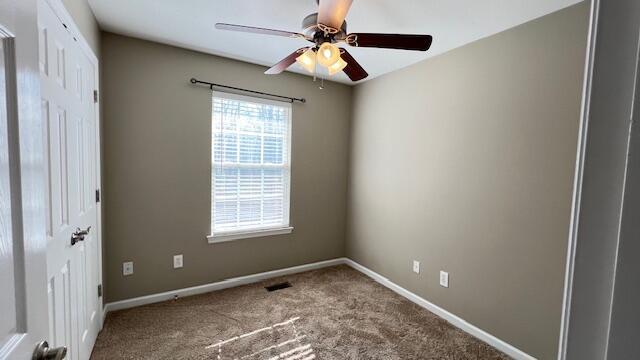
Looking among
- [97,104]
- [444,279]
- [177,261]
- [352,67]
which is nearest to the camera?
[352,67]

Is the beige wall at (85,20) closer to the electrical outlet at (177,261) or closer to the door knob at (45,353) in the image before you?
the door knob at (45,353)

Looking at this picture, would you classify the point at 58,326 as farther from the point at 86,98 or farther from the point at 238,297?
the point at 238,297

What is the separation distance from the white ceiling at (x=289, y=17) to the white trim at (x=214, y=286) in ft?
7.74

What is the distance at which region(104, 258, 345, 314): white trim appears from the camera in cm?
255

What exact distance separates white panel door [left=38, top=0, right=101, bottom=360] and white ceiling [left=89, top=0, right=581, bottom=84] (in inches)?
21.6

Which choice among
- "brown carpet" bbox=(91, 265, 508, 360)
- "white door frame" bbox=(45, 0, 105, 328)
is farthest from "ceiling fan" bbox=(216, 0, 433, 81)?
"brown carpet" bbox=(91, 265, 508, 360)

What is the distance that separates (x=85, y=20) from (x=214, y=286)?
8.11 ft

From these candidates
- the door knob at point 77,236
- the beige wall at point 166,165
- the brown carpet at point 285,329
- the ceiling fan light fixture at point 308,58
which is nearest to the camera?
the door knob at point 77,236

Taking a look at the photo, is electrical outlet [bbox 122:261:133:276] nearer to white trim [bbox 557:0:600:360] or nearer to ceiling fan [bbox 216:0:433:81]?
ceiling fan [bbox 216:0:433:81]

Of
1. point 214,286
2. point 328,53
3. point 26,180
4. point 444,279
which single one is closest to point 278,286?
point 214,286

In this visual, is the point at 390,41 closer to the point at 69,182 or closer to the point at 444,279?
the point at 69,182

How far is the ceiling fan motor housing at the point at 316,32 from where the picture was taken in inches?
63.9

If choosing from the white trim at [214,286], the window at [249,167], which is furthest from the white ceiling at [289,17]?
the white trim at [214,286]

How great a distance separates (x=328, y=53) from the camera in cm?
168
